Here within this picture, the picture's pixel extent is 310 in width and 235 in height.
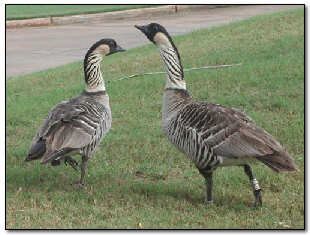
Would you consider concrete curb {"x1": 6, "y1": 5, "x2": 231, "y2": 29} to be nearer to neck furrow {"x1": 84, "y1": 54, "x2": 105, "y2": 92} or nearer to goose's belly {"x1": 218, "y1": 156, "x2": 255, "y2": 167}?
neck furrow {"x1": 84, "y1": 54, "x2": 105, "y2": 92}

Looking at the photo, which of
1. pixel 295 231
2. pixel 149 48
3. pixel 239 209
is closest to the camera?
pixel 295 231

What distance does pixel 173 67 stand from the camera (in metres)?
6.11

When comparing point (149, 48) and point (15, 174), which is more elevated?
point (149, 48)

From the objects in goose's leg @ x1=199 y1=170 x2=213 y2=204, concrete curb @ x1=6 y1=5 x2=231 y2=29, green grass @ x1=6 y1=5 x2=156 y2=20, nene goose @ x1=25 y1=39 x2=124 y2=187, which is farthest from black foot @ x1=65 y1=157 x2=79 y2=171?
green grass @ x1=6 y1=5 x2=156 y2=20

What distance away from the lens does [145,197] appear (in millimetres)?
5969

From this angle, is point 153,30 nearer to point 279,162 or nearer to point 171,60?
point 171,60

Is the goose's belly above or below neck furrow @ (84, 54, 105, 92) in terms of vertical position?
below

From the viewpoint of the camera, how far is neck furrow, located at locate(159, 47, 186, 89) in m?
6.11

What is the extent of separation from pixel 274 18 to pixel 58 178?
9969 mm

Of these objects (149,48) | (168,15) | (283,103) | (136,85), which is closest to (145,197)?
(283,103)

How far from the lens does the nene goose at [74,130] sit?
5789 mm

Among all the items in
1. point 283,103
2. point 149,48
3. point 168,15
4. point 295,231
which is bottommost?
point 295,231

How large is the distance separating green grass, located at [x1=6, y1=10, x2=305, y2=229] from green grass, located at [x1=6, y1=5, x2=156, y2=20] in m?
9.46

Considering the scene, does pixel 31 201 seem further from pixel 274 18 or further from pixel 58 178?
pixel 274 18
